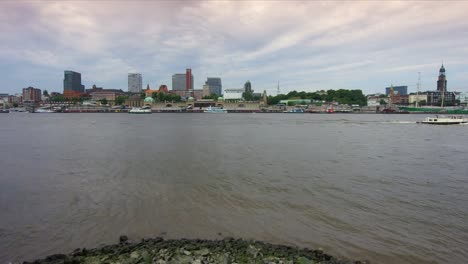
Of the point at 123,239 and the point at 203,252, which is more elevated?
the point at 203,252

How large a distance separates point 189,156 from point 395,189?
46.6 ft

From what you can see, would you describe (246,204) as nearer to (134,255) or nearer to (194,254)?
(194,254)

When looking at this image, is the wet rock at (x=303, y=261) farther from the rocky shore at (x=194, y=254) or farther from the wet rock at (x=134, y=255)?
the wet rock at (x=134, y=255)

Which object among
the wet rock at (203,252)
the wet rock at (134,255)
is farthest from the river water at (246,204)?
the wet rock at (134,255)

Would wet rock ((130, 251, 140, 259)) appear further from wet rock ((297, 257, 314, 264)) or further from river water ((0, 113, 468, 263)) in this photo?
Result: wet rock ((297, 257, 314, 264))

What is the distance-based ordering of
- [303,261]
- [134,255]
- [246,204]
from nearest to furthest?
[303,261]
[134,255]
[246,204]

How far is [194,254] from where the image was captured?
7.41 meters

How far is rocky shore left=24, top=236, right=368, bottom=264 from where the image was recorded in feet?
23.4

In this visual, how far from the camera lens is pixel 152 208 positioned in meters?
11.5

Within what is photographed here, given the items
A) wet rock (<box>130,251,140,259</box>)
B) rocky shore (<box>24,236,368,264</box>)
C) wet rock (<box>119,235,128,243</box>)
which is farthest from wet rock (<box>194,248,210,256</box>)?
wet rock (<box>119,235,128,243</box>)

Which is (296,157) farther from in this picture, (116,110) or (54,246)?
(116,110)

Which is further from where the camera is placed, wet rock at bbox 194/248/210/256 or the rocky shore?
wet rock at bbox 194/248/210/256

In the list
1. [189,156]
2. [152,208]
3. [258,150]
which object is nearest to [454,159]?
[258,150]

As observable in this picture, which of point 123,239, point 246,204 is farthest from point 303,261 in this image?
point 246,204
